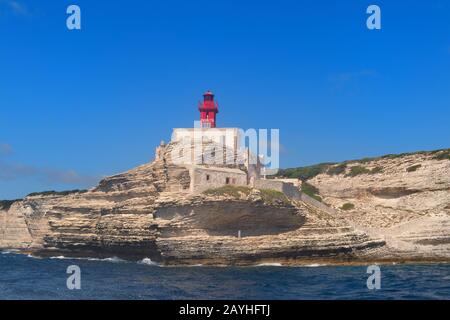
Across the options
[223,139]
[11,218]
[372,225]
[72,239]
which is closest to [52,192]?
[11,218]

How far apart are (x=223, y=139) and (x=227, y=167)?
587 cm

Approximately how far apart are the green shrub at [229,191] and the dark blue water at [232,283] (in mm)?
5307

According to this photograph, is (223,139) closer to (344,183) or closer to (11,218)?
(344,183)

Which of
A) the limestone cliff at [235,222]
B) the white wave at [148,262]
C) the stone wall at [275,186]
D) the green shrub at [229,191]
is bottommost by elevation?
the white wave at [148,262]

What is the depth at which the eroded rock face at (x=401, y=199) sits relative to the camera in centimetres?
4153

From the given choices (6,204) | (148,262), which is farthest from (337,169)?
(6,204)

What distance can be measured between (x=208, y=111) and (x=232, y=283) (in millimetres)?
27535

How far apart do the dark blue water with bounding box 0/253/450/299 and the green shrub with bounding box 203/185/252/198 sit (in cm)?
531

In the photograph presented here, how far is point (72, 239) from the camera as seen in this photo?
171 feet

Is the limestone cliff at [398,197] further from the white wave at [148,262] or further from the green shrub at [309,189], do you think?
the white wave at [148,262]

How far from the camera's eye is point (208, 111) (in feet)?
175

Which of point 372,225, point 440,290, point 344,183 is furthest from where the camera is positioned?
point 344,183

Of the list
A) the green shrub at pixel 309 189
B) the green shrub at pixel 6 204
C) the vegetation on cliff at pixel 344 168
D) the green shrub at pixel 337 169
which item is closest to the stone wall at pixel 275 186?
the vegetation on cliff at pixel 344 168
